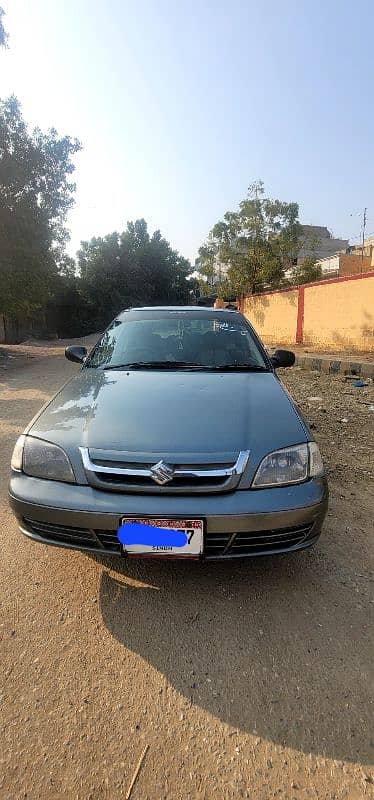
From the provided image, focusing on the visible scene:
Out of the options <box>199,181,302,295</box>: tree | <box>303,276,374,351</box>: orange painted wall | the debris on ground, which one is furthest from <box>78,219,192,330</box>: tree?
the debris on ground

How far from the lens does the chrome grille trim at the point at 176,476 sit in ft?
5.88

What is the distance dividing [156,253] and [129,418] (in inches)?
1263

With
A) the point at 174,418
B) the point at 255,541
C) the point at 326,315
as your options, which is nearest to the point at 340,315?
the point at 326,315

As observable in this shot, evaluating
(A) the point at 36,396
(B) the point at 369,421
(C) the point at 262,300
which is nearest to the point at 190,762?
(B) the point at 369,421

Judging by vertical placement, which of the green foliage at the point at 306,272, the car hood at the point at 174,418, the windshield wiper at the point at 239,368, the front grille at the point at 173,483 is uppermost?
the green foliage at the point at 306,272

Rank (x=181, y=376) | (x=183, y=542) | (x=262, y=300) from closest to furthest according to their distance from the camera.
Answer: (x=183, y=542)
(x=181, y=376)
(x=262, y=300)

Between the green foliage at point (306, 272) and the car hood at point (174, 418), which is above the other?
the green foliage at point (306, 272)

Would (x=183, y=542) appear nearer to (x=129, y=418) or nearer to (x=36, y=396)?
(x=129, y=418)

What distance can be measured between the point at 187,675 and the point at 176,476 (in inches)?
29.2

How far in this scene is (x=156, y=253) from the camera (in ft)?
106

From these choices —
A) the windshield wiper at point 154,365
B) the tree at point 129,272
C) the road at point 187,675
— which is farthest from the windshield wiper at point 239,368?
the tree at point 129,272

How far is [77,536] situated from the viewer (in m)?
1.86

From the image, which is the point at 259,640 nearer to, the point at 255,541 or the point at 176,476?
the point at 255,541

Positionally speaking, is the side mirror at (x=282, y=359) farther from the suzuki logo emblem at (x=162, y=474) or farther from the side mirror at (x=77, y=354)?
the suzuki logo emblem at (x=162, y=474)
